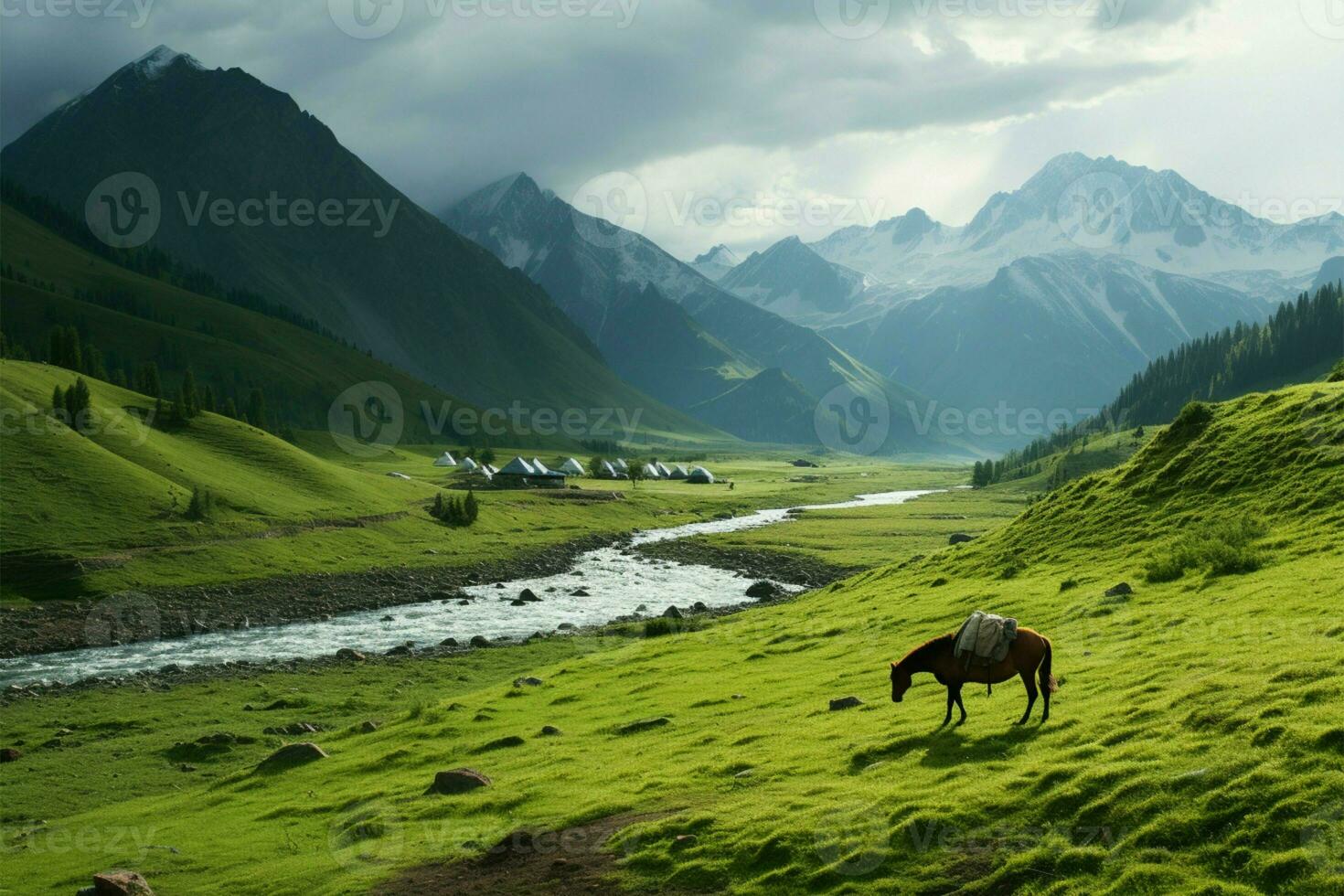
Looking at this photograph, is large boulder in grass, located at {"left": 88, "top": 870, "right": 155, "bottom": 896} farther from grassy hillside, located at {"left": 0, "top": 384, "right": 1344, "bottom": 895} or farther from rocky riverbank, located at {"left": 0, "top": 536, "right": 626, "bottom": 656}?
rocky riverbank, located at {"left": 0, "top": 536, "right": 626, "bottom": 656}

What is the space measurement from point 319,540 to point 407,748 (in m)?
75.0

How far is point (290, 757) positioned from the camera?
36.1 meters

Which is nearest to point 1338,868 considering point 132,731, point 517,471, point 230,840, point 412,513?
point 230,840

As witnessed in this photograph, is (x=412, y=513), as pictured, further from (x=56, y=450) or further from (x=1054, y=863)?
(x=1054, y=863)

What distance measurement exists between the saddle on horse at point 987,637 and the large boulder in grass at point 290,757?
83.3 ft

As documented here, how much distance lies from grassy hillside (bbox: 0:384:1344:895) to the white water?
9808mm

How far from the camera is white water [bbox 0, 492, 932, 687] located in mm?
62750

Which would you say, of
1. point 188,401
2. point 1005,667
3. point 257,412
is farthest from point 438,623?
point 257,412

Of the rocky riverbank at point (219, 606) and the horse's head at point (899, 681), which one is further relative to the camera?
the rocky riverbank at point (219, 606)

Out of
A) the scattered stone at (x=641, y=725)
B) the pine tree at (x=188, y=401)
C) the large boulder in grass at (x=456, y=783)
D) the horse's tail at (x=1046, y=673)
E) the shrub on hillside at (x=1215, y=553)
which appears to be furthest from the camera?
the pine tree at (x=188, y=401)

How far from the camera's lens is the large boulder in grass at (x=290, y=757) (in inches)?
1401

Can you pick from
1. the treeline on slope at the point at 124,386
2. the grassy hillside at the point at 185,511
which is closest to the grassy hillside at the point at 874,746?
the grassy hillside at the point at 185,511

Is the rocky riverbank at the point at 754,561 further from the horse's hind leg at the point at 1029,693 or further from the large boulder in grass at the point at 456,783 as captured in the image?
the horse's hind leg at the point at 1029,693

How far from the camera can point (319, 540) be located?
105062 millimetres
